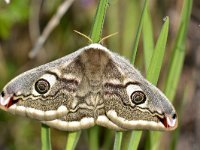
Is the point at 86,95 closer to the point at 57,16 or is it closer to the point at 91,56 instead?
the point at 91,56

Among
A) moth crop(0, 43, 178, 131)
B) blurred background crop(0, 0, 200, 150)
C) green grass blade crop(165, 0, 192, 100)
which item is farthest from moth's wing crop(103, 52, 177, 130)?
blurred background crop(0, 0, 200, 150)

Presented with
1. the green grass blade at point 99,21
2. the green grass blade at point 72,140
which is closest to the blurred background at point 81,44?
the green grass blade at point 72,140

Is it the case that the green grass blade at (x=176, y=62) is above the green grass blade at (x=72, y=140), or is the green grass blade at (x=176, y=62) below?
above

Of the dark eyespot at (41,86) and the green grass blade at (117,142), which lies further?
the dark eyespot at (41,86)

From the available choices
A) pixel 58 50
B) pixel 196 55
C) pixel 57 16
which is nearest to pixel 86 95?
pixel 57 16

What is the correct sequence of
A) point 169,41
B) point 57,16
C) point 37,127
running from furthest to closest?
point 37,127
point 169,41
point 57,16

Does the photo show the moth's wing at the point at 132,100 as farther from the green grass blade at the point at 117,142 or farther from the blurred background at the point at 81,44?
the blurred background at the point at 81,44

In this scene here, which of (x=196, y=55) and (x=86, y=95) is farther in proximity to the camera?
(x=196, y=55)
